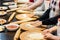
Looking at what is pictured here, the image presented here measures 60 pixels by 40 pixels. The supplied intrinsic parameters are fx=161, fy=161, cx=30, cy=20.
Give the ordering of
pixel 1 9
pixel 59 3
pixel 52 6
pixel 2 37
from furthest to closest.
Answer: pixel 1 9 < pixel 52 6 < pixel 59 3 < pixel 2 37

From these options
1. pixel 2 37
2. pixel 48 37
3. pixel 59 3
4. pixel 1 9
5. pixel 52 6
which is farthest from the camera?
pixel 1 9

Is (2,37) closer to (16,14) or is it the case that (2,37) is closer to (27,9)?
(16,14)

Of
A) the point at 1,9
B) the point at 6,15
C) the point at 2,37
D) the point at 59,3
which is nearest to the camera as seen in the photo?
the point at 2,37

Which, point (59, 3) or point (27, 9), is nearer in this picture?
point (59, 3)

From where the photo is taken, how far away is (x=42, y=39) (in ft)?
3.69

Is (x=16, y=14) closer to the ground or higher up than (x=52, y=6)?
closer to the ground

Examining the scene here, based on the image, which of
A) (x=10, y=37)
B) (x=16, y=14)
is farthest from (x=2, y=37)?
(x=16, y=14)

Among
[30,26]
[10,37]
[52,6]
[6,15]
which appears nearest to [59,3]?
[52,6]

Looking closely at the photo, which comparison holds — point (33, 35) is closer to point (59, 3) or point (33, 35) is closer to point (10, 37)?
point (10, 37)

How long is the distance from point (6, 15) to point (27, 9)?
13.9 inches

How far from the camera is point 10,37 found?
1.21m

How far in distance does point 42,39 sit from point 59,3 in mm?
398

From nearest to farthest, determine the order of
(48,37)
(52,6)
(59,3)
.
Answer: (48,37) → (59,3) → (52,6)

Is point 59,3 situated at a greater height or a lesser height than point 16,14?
greater
